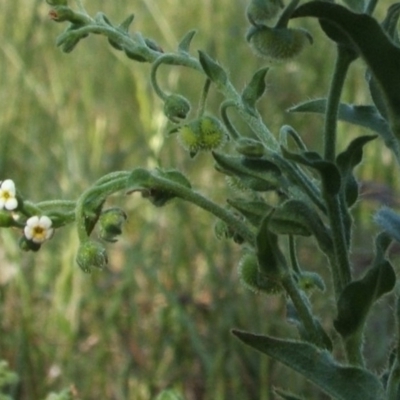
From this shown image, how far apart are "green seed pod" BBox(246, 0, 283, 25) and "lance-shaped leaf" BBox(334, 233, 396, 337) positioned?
1.13 ft

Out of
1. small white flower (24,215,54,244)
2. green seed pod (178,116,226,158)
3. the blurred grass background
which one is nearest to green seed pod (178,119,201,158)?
green seed pod (178,116,226,158)

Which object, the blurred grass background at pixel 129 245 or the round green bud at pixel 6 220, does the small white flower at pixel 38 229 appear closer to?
the round green bud at pixel 6 220

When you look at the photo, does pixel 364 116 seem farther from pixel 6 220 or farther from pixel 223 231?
pixel 6 220

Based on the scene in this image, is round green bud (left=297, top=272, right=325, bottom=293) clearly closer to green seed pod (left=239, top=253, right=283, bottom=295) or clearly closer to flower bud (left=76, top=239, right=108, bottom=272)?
green seed pod (left=239, top=253, right=283, bottom=295)

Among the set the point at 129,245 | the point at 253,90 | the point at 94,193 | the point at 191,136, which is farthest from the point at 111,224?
the point at 129,245

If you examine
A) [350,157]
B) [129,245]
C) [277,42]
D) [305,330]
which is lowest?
[129,245]

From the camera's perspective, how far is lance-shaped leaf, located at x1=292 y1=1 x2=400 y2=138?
1.13 m

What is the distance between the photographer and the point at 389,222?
4.05ft

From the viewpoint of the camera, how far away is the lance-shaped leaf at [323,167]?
1181 millimetres

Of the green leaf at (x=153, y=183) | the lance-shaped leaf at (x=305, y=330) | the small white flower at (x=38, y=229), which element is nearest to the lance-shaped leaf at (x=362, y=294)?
the lance-shaped leaf at (x=305, y=330)

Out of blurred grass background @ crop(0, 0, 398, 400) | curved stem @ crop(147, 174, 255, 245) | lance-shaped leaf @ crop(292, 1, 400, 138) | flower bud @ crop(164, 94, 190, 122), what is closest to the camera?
lance-shaped leaf @ crop(292, 1, 400, 138)

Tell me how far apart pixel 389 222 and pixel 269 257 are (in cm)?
16

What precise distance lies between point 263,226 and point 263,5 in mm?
289

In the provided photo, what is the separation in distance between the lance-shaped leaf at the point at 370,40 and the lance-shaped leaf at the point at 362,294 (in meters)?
0.22
